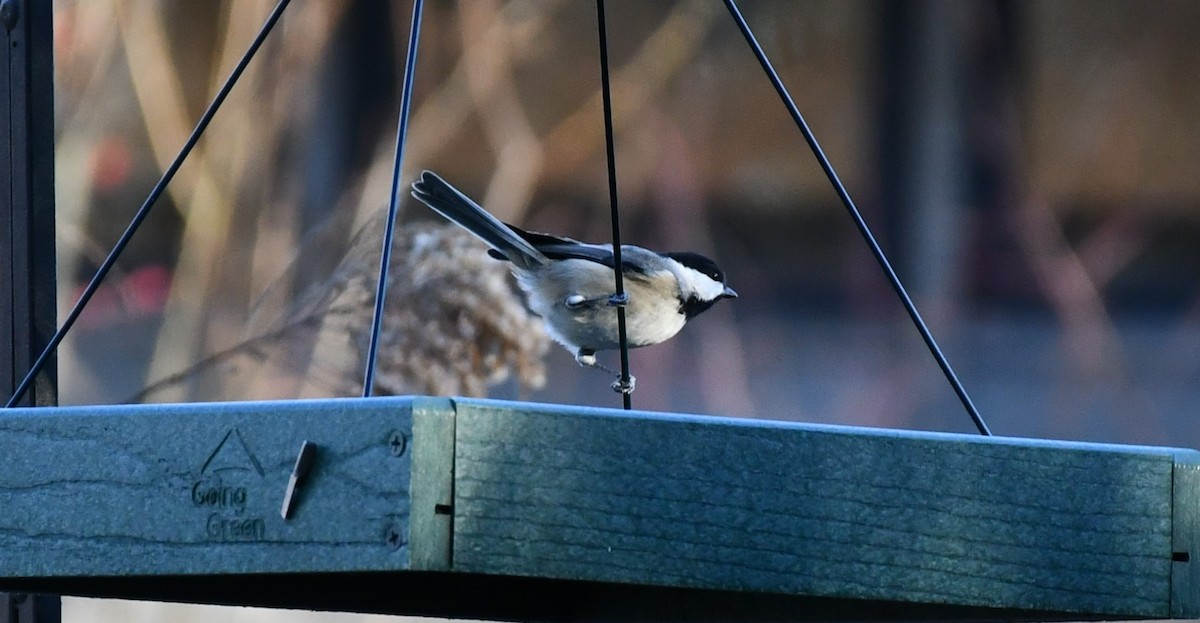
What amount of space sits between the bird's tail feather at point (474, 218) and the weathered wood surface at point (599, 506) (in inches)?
31.6

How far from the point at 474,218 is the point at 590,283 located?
205mm

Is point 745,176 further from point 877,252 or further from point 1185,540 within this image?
point 1185,540

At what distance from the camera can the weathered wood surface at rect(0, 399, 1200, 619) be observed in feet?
3.63

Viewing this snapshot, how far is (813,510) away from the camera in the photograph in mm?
1245

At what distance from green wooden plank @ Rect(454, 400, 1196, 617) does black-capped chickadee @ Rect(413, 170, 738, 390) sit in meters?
0.94

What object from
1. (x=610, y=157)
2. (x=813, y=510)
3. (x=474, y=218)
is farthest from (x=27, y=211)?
(x=813, y=510)

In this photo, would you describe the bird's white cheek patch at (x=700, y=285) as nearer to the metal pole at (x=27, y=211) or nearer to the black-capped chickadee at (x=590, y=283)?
the black-capped chickadee at (x=590, y=283)

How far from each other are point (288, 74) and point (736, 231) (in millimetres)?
1813

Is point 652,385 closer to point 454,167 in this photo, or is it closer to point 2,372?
point 454,167

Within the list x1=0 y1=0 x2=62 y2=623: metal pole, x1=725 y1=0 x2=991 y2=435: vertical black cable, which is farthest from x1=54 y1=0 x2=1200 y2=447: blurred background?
x1=725 y1=0 x2=991 y2=435: vertical black cable

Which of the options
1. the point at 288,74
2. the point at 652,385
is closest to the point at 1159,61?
the point at 652,385

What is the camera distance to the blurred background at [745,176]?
323 centimetres

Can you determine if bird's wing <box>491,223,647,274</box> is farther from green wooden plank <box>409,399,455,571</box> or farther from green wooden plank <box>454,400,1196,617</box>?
green wooden plank <box>409,399,455,571</box>

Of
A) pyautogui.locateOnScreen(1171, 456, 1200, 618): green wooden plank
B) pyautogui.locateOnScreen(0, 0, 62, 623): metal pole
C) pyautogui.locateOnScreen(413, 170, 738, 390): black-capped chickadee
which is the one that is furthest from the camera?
pyautogui.locateOnScreen(413, 170, 738, 390): black-capped chickadee
